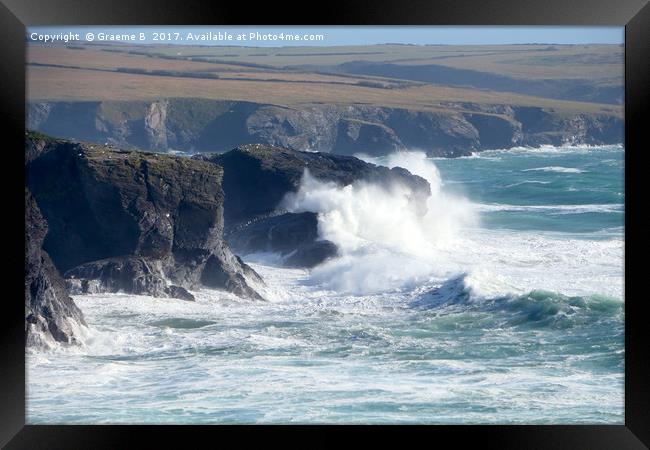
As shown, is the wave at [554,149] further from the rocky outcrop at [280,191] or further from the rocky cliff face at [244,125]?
the rocky outcrop at [280,191]

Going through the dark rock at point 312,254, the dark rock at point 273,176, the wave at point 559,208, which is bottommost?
the dark rock at point 312,254

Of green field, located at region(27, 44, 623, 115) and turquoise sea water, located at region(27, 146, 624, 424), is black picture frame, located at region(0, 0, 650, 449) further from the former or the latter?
green field, located at region(27, 44, 623, 115)

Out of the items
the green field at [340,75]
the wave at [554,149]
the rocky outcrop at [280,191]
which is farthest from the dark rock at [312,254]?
the wave at [554,149]

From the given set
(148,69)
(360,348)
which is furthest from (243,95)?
(360,348)

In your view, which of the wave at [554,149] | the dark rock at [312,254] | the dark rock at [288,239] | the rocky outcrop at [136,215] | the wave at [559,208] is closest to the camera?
the rocky outcrop at [136,215]

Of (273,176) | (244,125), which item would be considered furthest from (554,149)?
(273,176)

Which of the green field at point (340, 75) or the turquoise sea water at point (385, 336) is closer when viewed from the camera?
the turquoise sea water at point (385, 336)

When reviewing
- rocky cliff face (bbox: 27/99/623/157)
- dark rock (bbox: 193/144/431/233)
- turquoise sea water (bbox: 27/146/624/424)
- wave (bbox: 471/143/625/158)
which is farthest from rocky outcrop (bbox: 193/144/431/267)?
wave (bbox: 471/143/625/158)
